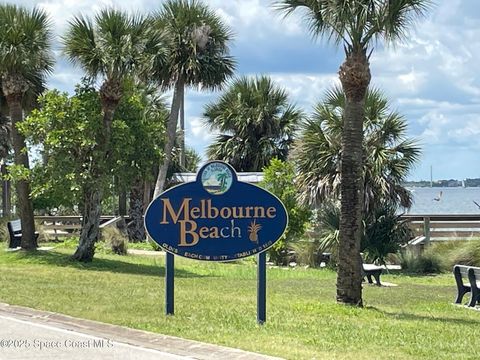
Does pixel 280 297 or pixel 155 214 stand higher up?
pixel 155 214

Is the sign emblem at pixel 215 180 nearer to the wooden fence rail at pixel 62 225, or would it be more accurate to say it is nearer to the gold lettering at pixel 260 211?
the gold lettering at pixel 260 211

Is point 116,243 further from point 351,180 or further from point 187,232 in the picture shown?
point 187,232

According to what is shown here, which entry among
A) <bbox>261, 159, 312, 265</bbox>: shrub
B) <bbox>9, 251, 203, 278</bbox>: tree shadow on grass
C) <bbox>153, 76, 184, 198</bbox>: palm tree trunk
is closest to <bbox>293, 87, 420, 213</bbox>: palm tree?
<bbox>261, 159, 312, 265</bbox>: shrub

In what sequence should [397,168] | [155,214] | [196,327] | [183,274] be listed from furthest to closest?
[397,168] → [183,274] → [155,214] → [196,327]

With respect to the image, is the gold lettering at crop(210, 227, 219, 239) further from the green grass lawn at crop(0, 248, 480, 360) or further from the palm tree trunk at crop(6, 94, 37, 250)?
the palm tree trunk at crop(6, 94, 37, 250)

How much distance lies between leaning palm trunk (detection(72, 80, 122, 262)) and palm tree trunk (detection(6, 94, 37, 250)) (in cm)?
229

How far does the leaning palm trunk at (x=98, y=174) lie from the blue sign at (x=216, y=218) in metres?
9.22

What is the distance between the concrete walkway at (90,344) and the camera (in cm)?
870

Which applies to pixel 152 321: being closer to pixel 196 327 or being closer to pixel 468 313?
pixel 196 327

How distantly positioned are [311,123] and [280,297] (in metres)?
9.58

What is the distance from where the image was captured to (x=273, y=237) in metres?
11.8

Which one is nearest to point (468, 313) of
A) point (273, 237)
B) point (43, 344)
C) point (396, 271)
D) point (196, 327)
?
point (273, 237)

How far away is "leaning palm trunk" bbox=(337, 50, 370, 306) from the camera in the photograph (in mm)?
13398

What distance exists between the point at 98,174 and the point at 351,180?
910 centimetres
